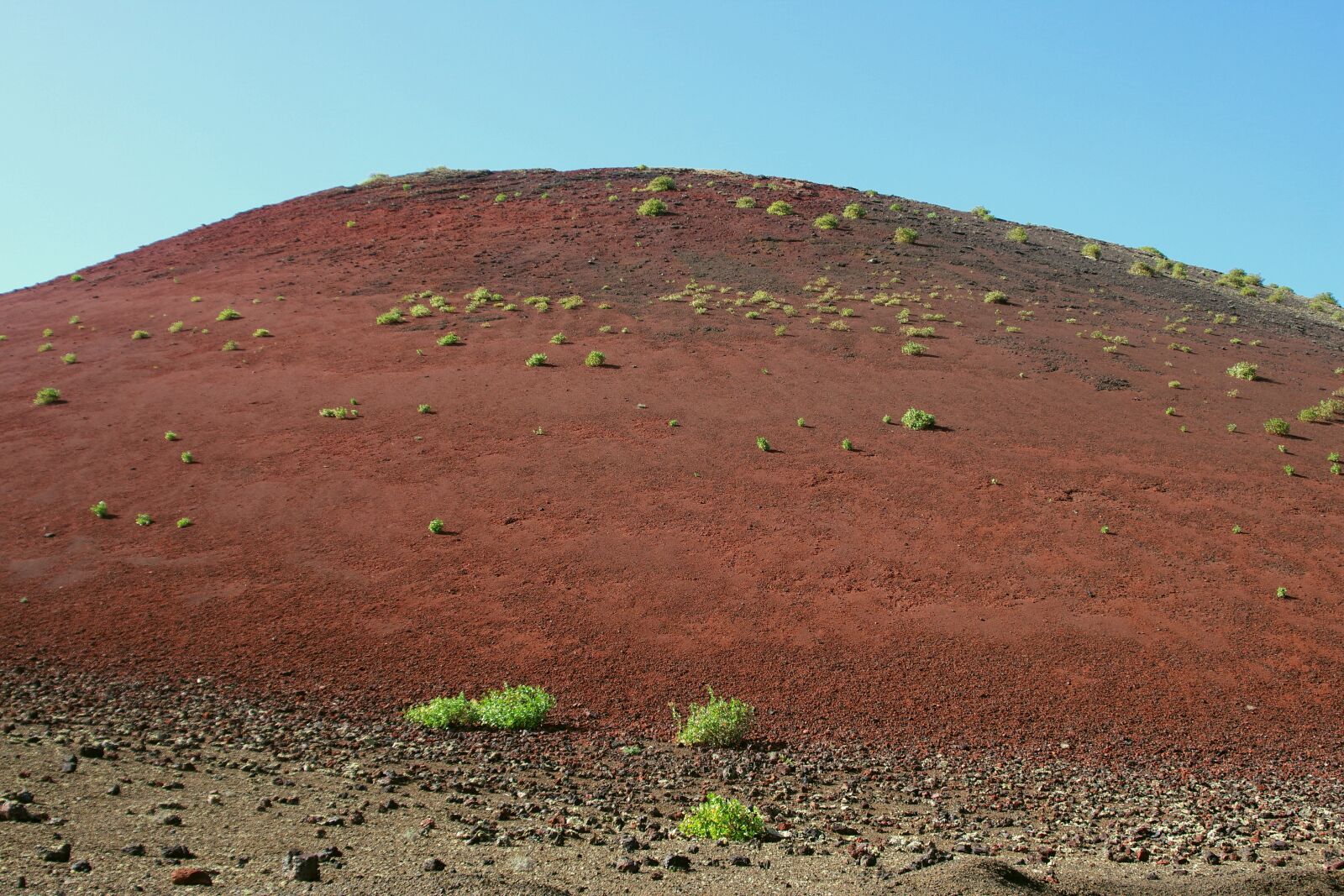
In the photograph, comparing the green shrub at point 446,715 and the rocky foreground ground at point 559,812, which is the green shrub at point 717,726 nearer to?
the rocky foreground ground at point 559,812

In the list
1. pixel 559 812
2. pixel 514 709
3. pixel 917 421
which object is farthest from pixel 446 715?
pixel 917 421

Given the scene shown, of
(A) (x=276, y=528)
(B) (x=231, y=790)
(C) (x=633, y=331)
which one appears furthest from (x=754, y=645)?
(C) (x=633, y=331)

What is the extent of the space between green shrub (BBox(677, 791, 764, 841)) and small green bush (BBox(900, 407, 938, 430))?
1699 centimetres

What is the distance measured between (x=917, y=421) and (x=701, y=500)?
7.83m

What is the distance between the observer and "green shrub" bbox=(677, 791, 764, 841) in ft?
22.7

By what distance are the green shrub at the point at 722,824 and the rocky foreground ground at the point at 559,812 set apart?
13cm

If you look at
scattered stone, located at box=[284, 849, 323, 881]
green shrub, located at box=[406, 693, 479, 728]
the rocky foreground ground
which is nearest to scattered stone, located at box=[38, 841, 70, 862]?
the rocky foreground ground

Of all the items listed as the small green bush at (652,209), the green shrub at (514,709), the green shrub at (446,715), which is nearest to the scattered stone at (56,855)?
the green shrub at (446,715)

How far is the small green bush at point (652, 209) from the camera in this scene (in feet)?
139

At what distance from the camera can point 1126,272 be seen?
134 feet

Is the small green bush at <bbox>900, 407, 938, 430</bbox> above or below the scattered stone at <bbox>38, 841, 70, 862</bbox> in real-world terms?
above

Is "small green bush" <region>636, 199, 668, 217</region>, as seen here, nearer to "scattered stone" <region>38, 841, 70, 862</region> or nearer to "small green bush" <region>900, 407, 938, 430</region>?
"small green bush" <region>900, 407, 938, 430</region>

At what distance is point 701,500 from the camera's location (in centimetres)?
1844

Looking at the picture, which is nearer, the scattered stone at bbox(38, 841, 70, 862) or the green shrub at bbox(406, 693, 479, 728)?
the scattered stone at bbox(38, 841, 70, 862)
